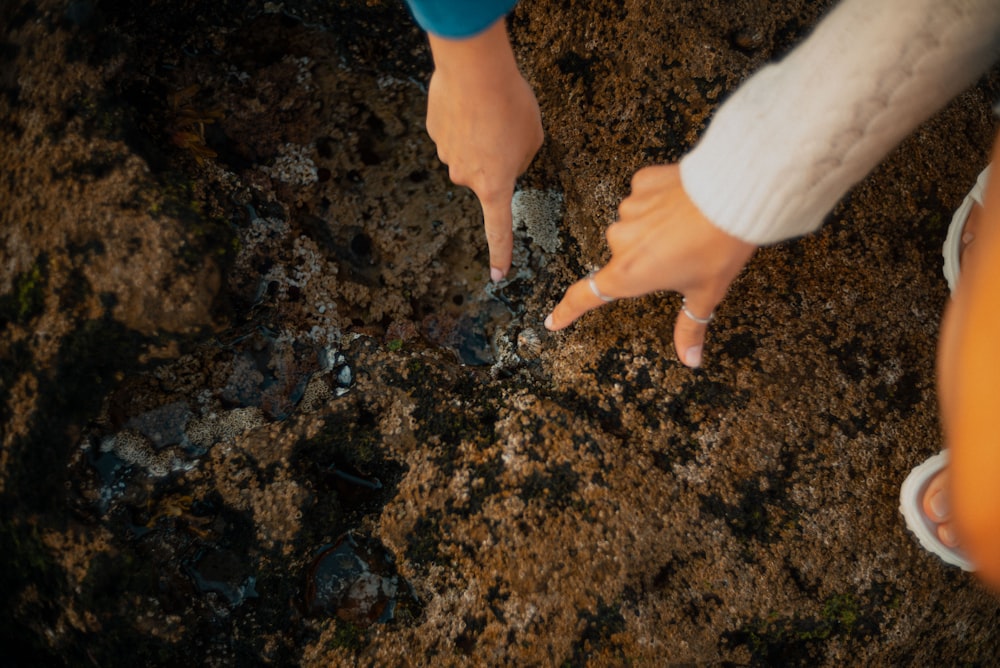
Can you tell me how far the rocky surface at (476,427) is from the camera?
187 cm

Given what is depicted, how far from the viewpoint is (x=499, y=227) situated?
178 cm

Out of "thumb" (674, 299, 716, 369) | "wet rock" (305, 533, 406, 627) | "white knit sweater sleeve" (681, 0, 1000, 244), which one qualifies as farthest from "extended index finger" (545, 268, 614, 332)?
"wet rock" (305, 533, 406, 627)

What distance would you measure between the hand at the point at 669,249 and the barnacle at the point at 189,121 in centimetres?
165

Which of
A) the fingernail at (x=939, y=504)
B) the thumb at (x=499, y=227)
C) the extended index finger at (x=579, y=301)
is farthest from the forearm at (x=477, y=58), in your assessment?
the fingernail at (x=939, y=504)

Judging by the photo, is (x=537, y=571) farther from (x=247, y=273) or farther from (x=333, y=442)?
(x=247, y=273)

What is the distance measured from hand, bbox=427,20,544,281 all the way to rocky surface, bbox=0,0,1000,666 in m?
0.71

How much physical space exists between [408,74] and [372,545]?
186 cm

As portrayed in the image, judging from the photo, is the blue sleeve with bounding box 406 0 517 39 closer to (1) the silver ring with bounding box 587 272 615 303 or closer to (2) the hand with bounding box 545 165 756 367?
(2) the hand with bounding box 545 165 756 367

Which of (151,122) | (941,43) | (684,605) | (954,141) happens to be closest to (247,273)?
(151,122)

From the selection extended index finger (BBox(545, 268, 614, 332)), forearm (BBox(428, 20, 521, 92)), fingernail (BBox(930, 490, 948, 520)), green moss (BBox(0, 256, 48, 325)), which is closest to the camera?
forearm (BBox(428, 20, 521, 92))

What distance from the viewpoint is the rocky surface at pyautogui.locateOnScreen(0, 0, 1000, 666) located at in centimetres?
187

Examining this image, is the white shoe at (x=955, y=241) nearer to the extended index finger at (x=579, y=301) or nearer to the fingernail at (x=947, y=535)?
the fingernail at (x=947, y=535)

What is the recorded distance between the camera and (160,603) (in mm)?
1902

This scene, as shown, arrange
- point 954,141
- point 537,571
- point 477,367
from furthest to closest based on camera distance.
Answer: point 477,367, point 954,141, point 537,571
